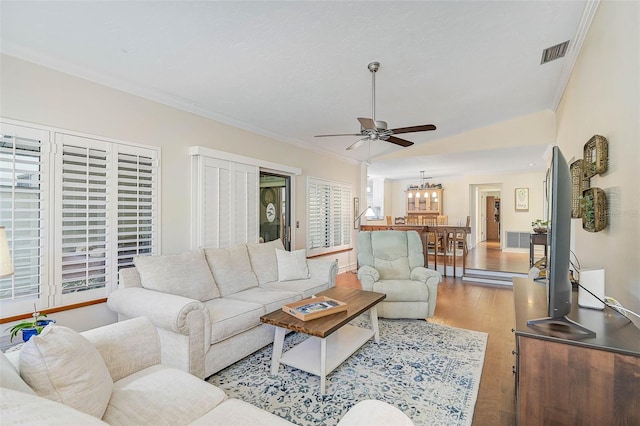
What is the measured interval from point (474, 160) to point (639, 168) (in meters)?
5.36

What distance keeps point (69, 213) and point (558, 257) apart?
3.47 m

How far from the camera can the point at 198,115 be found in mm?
3629

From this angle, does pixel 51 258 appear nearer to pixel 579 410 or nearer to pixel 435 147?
pixel 579 410

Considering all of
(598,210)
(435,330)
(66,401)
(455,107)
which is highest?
(455,107)

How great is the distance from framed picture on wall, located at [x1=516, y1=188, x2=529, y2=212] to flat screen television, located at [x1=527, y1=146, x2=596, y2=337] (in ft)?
27.2

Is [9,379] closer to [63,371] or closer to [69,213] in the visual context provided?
[63,371]

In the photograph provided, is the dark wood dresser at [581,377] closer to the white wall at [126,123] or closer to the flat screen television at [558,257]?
the flat screen television at [558,257]

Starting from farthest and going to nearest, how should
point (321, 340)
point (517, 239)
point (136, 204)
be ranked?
point (517, 239), point (136, 204), point (321, 340)

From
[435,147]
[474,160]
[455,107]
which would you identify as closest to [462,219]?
[474,160]

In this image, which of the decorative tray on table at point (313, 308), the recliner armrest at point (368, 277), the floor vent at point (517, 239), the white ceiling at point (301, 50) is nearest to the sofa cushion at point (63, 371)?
the decorative tray on table at point (313, 308)

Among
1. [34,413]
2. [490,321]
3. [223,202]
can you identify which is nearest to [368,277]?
[490,321]

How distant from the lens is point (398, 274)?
3.92 m

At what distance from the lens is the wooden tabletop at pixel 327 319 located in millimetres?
2158

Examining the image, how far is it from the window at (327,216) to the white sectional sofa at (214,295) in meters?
1.74
